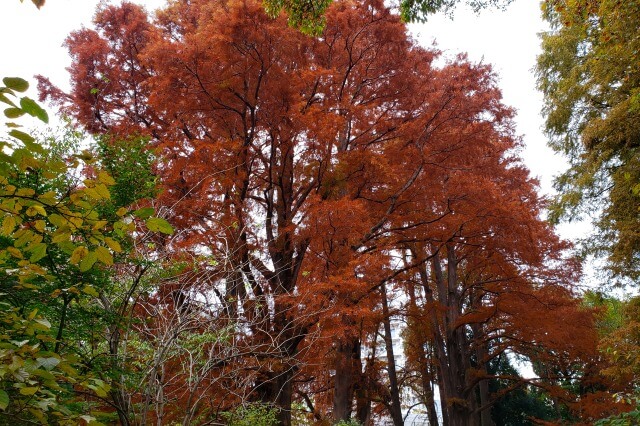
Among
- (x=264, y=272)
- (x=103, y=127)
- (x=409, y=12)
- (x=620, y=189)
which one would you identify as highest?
(x=103, y=127)

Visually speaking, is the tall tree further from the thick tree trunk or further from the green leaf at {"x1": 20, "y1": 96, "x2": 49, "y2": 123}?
the green leaf at {"x1": 20, "y1": 96, "x2": 49, "y2": 123}

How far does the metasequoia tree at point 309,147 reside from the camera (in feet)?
23.8

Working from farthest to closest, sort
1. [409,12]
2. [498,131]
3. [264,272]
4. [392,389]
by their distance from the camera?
[392,389], [498,131], [264,272], [409,12]

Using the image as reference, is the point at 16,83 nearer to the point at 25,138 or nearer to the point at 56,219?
the point at 25,138

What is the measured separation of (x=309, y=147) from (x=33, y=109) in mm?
7532

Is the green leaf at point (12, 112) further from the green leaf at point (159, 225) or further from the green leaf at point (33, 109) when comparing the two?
the green leaf at point (159, 225)

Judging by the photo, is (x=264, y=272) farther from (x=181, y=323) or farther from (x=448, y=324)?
(x=448, y=324)

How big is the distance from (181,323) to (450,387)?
31.7ft

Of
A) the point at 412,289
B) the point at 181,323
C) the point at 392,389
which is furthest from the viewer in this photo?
the point at 412,289

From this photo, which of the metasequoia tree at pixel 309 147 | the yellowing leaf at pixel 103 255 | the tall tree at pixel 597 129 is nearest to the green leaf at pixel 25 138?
the yellowing leaf at pixel 103 255

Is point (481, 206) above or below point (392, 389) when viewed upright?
above

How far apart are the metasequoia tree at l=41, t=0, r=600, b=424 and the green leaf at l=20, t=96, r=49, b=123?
5254 mm

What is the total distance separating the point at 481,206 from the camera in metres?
8.54

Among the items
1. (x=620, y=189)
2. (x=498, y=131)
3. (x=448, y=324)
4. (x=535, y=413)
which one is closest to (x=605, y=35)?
(x=620, y=189)
